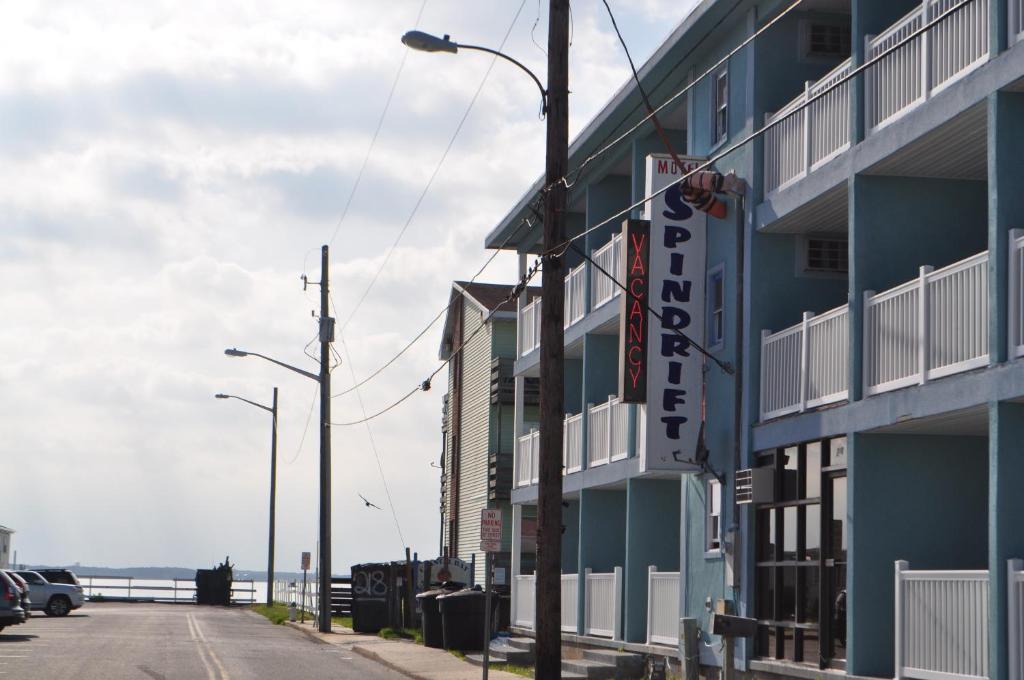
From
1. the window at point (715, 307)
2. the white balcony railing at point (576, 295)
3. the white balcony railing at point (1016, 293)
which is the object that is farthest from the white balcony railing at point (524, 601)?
the white balcony railing at point (1016, 293)

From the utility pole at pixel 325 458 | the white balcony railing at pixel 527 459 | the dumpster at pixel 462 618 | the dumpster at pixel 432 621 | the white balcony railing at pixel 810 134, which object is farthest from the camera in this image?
the utility pole at pixel 325 458

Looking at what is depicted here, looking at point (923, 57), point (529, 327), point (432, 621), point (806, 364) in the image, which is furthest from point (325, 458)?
point (923, 57)

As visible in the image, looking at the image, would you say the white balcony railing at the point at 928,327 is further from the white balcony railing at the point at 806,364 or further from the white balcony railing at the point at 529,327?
the white balcony railing at the point at 529,327

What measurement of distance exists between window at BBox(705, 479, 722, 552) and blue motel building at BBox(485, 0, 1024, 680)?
0.06 meters

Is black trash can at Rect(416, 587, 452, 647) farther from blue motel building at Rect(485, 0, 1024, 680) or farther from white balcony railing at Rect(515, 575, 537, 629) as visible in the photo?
blue motel building at Rect(485, 0, 1024, 680)

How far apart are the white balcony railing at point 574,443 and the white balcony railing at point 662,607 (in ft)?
16.8

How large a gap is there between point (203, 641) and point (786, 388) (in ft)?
55.2

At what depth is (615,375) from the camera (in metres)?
28.9

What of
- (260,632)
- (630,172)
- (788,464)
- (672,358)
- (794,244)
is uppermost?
(630,172)

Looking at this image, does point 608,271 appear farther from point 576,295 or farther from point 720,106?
point 720,106

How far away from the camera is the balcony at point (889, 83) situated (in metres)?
15.4

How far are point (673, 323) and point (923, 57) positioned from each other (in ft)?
21.5

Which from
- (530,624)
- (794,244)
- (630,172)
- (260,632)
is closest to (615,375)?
(630,172)

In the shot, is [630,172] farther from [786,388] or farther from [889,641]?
[889,641]
